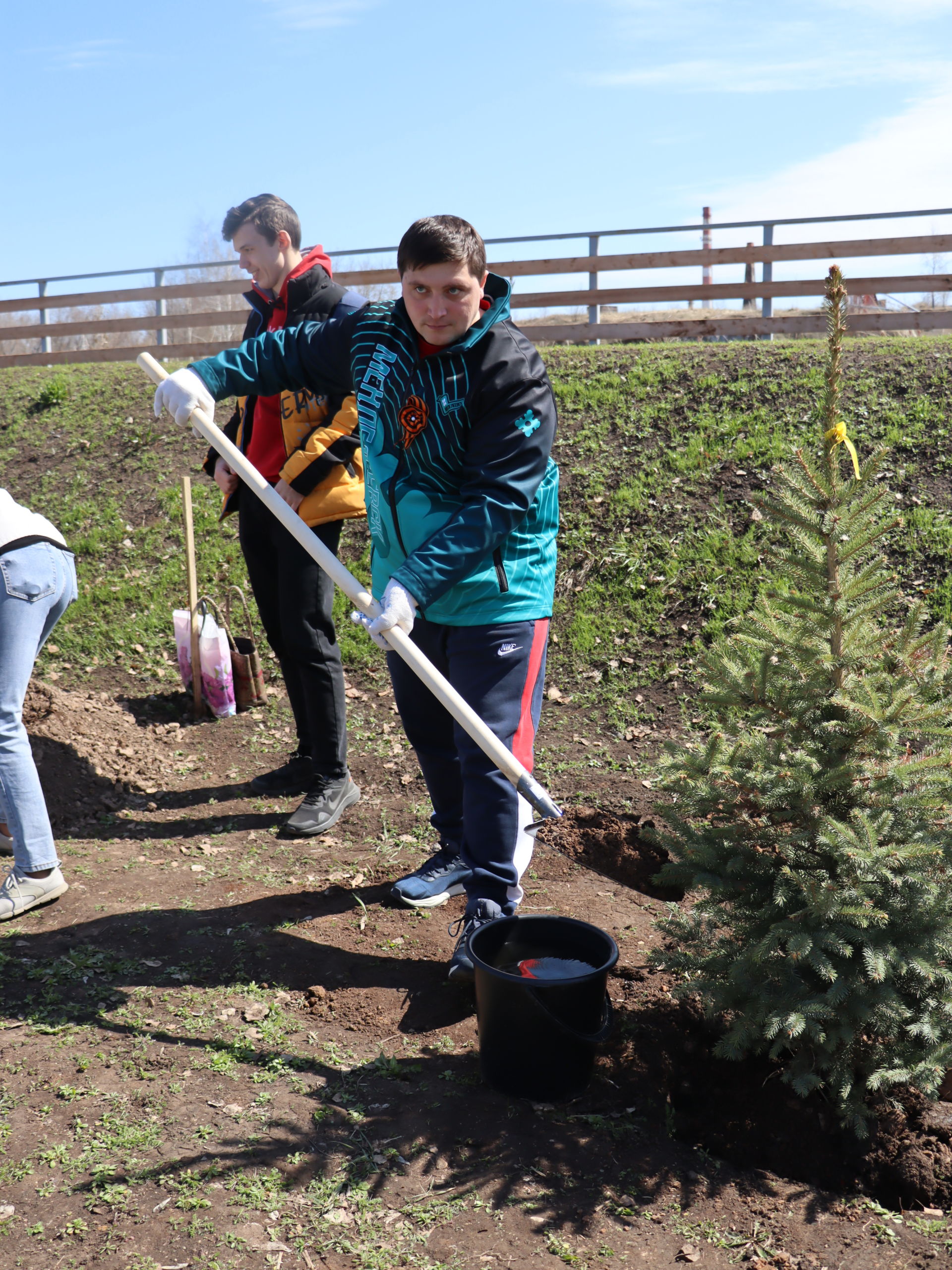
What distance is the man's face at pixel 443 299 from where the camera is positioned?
2893 mm

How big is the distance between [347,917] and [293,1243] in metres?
1.59

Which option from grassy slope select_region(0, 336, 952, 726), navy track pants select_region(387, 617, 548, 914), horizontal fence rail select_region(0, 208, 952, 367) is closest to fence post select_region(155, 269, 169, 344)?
horizontal fence rail select_region(0, 208, 952, 367)

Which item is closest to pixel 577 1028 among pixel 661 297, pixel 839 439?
pixel 839 439

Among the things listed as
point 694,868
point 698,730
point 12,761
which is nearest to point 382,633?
point 694,868

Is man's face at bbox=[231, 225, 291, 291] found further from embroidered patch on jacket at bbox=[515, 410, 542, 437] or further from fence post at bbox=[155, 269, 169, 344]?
fence post at bbox=[155, 269, 169, 344]

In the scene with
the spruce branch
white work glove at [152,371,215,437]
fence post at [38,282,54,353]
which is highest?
fence post at [38,282,54,353]

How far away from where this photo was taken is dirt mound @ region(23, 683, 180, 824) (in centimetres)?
517

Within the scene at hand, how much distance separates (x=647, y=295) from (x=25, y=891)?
1015cm

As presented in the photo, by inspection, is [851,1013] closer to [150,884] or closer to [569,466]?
[150,884]

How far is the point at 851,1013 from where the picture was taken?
263cm

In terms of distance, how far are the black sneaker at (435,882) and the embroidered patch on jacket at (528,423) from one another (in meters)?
1.86

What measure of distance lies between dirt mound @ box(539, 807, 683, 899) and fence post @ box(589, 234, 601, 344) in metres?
8.28

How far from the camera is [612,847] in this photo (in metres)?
4.70

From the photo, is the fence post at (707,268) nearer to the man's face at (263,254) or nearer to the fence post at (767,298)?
the fence post at (767,298)
